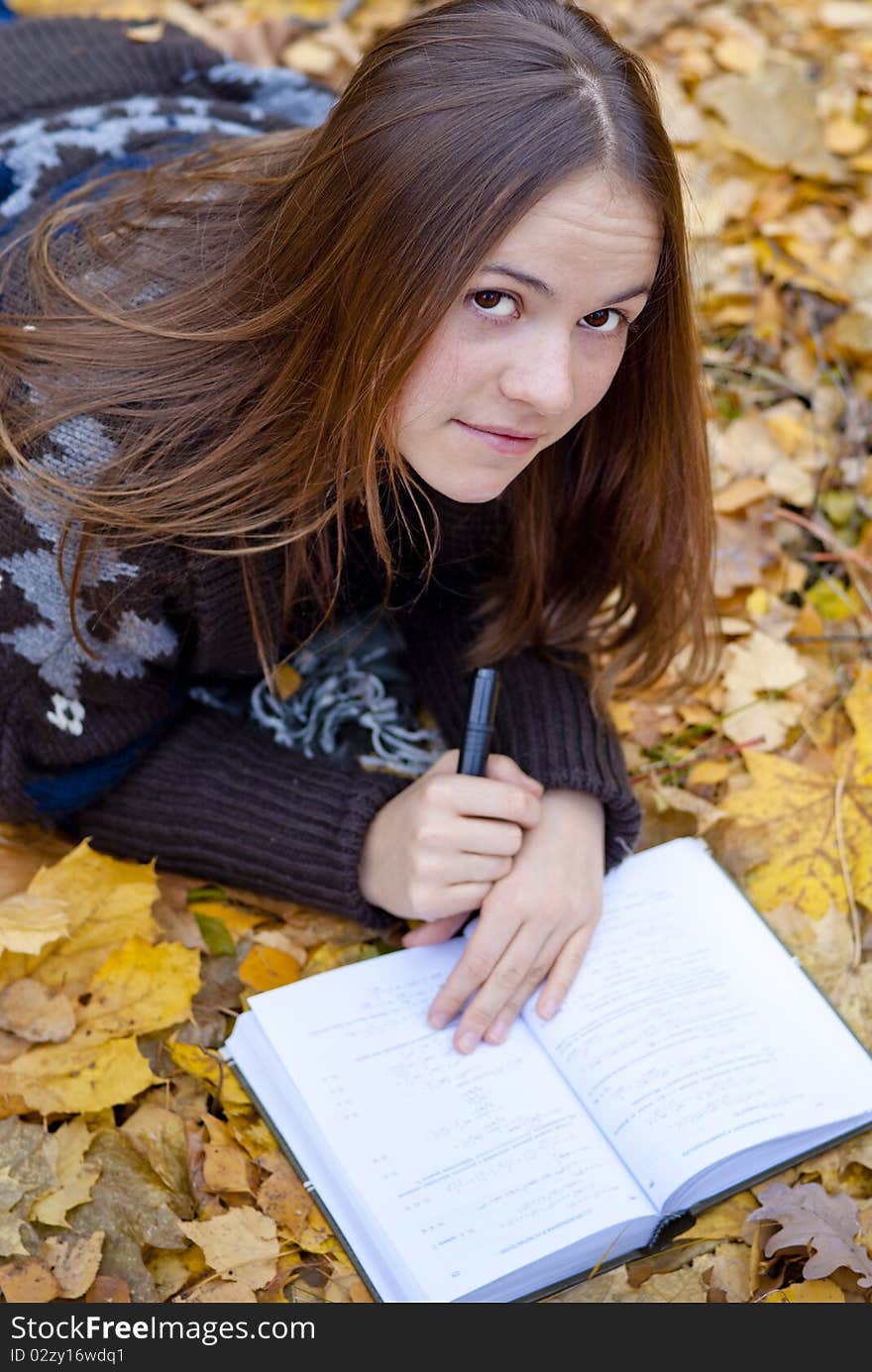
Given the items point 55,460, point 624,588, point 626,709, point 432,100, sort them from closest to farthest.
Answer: point 432,100
point 55,460
point 624,588
point 626,709

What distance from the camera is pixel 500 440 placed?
1296 millimetres

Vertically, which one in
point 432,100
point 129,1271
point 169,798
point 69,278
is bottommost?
point 129,1271

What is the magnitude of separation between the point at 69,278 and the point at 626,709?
96 centimetres

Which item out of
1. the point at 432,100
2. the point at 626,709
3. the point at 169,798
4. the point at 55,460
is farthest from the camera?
the point at 626,709

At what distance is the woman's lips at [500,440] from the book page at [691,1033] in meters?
0.55

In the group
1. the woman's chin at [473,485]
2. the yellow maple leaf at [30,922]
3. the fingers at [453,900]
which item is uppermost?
the woman's chin at [473,485]

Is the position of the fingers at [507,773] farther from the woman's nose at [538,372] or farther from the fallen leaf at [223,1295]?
the fallen leaf at [223,1295]

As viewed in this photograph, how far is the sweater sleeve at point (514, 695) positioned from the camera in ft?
5.17

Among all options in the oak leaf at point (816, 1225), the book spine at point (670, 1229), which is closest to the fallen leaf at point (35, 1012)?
the book spine at point (670, 1229)

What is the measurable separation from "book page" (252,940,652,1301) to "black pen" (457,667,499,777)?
0.26 metres

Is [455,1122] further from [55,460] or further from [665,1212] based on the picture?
Answer: [55,460]

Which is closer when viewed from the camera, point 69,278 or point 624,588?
point 69,278

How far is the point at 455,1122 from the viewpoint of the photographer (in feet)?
4.32
